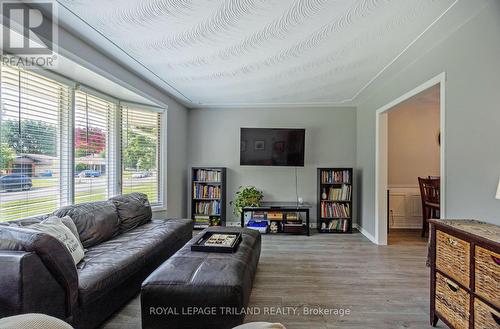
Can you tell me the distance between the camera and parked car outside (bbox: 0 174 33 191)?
6.66ft

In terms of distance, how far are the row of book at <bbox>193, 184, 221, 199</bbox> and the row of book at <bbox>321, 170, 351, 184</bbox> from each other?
1943 millimetres

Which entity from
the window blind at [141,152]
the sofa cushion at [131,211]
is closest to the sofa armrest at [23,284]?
the sofa cushion at [131,211]

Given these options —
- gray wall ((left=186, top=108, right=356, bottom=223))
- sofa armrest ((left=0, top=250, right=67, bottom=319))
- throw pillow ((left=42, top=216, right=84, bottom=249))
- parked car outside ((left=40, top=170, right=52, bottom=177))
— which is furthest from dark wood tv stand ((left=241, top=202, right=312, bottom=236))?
sofa armrest ((left=0, top=250, right=67, bottom=319))

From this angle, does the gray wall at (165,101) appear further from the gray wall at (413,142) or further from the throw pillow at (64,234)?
the gray wall at (413,142)

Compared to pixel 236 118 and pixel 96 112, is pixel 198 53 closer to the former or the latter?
pixel 96 112

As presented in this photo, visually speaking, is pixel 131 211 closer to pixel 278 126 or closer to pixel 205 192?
pixel 205 192

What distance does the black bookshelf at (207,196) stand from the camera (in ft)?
14.7

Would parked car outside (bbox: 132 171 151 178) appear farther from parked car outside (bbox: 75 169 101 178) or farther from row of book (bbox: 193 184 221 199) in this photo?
row of book (bbox: 193 184 221 199)

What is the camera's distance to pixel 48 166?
2.45 m

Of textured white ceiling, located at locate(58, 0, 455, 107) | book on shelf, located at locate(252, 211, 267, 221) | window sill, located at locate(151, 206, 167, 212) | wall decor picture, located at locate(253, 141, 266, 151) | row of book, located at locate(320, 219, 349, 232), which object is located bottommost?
row of book, located at locate(320, 219, 349, 232)

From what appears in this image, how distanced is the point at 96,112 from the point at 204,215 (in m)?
2.44

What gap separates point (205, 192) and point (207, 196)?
0.28ft

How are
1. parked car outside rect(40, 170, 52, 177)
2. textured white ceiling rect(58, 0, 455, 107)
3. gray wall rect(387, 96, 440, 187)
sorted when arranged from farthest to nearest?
gray wall rect(387, 96, 440, 187), parked car outside rect(40, 170, 52, 177), textured white ceiling rect(58, 0, 455, 107)

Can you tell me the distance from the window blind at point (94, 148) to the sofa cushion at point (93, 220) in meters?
0.50
